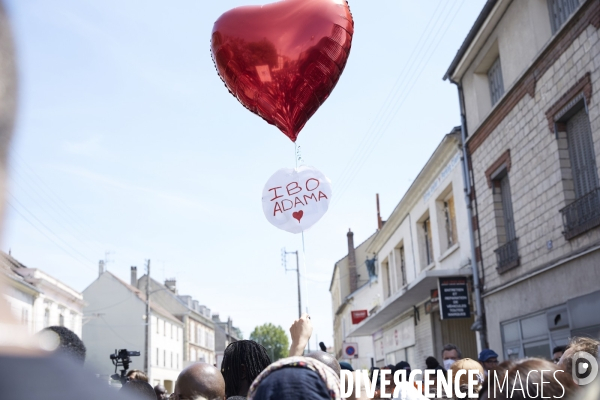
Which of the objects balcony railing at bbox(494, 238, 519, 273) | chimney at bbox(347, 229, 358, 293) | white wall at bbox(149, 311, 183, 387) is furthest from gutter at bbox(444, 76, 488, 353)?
white wall at bbox(149, 311, 183, 387)

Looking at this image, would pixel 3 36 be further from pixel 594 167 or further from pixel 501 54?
pixel 501 54

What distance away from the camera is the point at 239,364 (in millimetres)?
3602

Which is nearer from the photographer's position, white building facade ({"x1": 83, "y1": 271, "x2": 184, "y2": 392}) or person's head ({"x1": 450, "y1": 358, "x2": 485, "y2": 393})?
person's head ({"x1": 450, "y1": 358, "x2": 485, "y2": 393})

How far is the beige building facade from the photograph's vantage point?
10.3 metres

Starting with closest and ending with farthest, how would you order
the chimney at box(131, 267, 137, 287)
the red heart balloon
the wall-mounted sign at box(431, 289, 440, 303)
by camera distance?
the red heart balloon
the wall-mounted sign at box(431, 289, 440, 303)
the chimney at box(131, 267, 137, 287)

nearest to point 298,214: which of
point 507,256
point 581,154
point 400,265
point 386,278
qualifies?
point 581,154

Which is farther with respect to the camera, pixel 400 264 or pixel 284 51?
pixel 400 264

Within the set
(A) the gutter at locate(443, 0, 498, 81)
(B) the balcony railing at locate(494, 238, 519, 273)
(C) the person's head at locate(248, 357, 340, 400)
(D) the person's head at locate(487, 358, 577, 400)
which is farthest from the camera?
(A) the gutter at locate(443, 0, 498, 81)

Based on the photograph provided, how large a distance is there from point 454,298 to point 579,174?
5.86 m

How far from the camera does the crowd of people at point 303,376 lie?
1643 mm

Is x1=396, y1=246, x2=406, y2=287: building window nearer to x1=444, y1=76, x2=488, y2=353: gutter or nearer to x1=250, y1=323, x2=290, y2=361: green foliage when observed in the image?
x1=444, y1=76, x2=488, y2=353: gutter

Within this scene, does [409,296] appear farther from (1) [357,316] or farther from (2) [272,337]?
(2) [272,337]

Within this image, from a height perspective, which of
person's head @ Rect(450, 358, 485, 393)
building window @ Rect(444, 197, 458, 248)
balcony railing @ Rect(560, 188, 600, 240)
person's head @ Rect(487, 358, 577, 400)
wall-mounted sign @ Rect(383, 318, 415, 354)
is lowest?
person's head @ Rect(487, 358, 577, 400)

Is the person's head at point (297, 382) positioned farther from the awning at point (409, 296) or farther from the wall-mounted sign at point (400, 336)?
the wall-mounted sign at point (400, 336)
